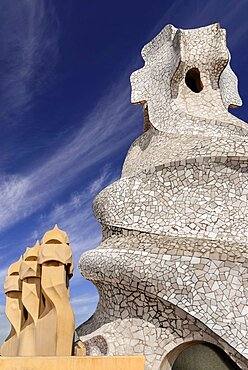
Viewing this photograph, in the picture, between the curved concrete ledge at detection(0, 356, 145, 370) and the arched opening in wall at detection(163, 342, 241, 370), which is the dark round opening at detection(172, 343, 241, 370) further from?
the curved concrete ledge at detection(0, 356, 145, 370)

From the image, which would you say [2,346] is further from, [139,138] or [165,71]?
[165,71]

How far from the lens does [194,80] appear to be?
1106 cm

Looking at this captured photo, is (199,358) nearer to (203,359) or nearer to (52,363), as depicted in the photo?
(203,359)

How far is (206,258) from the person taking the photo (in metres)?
6.81

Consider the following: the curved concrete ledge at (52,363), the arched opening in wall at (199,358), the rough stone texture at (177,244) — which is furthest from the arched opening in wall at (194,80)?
the curved concrete ledge at (52,363)

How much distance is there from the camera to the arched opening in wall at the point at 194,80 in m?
10.7

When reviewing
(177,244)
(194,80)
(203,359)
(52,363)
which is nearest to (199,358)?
(203,359)

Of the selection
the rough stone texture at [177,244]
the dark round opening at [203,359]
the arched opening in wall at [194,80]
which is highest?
the arched opening in wall at [194,80]

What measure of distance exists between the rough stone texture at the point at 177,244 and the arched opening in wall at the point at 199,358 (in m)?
0.29

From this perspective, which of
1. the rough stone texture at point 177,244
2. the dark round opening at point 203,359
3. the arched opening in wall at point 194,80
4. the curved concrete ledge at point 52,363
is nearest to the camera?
the curved concrete ledge at point 52,363

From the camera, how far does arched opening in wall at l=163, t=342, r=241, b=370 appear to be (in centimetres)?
682

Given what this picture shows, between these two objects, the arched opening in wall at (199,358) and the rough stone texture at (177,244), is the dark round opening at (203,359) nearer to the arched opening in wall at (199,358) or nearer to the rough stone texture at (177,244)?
the arched opening in wall at (199,358)

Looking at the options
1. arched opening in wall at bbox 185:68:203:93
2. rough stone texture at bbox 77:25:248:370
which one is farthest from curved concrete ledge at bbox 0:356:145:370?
arched opening in wall at bbox 185:68:203:93

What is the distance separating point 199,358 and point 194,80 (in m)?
7.02
